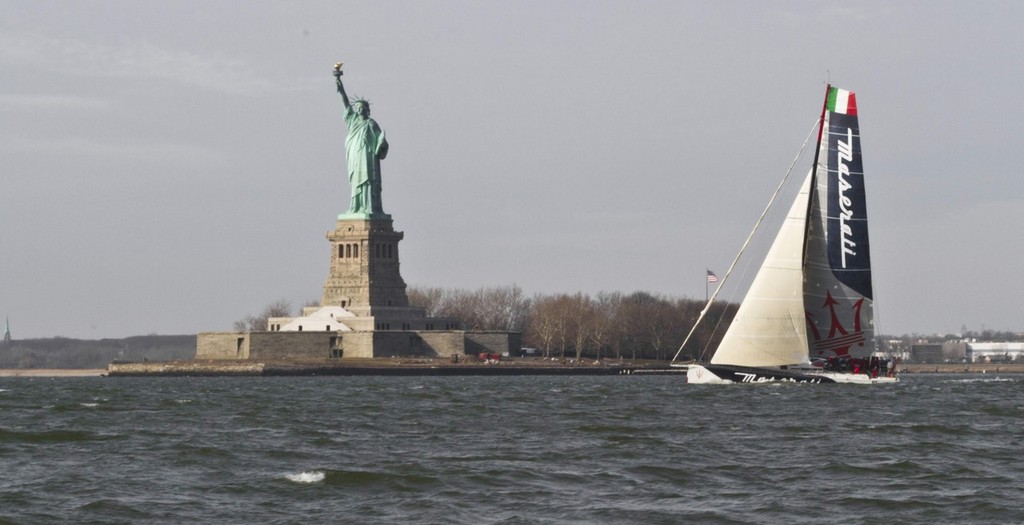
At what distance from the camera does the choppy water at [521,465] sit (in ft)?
96.3

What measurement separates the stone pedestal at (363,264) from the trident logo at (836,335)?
268ft

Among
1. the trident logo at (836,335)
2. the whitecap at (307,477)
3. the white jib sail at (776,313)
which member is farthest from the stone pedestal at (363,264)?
the whitecap at (307,477)

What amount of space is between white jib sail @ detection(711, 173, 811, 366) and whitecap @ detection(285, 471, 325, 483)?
39.8m

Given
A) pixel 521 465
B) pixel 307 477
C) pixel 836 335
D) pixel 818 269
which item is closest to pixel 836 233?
pixel 818 269

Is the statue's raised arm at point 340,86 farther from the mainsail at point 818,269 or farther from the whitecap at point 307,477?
the whitecap at point 307,477

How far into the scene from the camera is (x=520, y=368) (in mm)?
144750

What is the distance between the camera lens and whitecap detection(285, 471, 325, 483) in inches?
1304

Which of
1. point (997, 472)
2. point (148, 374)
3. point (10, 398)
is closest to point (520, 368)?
point (148, 374)

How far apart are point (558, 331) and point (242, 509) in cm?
14028

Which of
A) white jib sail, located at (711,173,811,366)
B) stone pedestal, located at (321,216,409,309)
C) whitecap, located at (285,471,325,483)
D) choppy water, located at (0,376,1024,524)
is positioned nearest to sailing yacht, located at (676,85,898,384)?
white jib sail, located at (711,173,811,366)

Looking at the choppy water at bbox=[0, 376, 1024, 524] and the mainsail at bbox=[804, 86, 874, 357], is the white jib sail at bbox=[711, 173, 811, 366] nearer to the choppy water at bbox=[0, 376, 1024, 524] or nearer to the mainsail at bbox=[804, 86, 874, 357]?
the mainsail at bbox=[804, 86, 874, 357]

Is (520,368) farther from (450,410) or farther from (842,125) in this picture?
(450,410)

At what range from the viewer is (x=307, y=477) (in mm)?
33500

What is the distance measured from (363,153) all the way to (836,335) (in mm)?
84356
